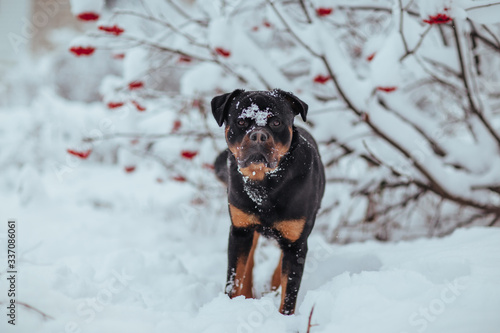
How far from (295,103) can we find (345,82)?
1300 millimetres

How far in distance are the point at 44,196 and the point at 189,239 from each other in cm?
225

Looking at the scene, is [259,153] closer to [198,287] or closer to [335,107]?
[198,287]

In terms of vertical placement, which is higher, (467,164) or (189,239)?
(467,164)

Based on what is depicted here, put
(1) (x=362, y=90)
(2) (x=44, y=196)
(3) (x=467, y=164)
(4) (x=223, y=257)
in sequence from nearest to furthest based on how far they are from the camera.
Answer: (1) (x=362, y=90) → (4) (x=223, y=257) → (3) (x=467, y=164) → (2) (x=44, y=196)

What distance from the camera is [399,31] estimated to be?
2586 millimetres

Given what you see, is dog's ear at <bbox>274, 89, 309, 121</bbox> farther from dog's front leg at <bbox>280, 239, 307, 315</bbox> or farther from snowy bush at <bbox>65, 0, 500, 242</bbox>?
snowy bush at <bbox>65, 0, 500, 242</bbox>

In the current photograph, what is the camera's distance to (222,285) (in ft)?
8.80

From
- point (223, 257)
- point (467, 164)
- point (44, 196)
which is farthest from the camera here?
point (44, 196)

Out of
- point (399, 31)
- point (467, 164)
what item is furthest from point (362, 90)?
point (467, 164)

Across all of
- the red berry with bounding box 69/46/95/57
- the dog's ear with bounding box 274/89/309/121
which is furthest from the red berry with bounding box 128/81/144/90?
the dog's ear with bounding box 274/89/309/121

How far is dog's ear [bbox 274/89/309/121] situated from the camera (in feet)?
6.68

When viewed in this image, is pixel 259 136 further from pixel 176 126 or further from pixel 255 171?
pixel 176 126

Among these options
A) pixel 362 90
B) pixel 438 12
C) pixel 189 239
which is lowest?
pixel 189 239

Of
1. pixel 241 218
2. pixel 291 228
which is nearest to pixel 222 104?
pixel 241 218
